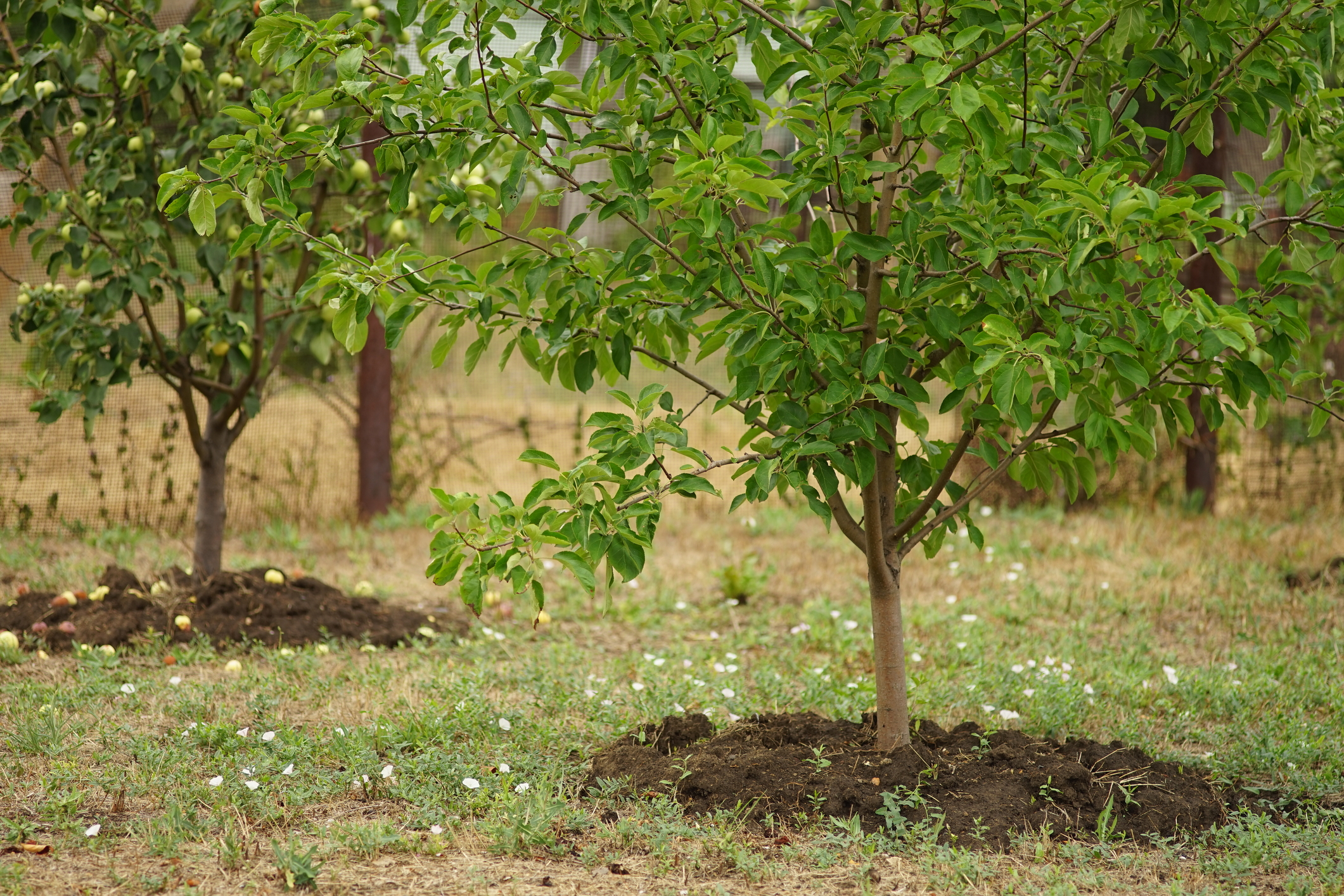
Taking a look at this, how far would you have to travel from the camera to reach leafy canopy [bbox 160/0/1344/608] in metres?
2.10

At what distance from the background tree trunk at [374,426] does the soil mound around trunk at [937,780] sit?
3.93 m

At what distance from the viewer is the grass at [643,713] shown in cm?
240

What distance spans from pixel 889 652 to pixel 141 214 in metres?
3.31

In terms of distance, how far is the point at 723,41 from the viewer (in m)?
2.57

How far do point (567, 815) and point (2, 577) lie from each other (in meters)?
3.67

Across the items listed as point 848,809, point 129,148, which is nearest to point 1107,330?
point 848,809

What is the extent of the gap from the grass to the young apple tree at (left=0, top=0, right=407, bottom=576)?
1101 mm

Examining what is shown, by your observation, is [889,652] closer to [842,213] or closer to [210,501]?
[842,213]

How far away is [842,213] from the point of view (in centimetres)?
239

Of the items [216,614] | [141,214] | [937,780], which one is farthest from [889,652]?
[141,214]

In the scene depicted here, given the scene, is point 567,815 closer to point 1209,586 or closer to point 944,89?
point 944,89

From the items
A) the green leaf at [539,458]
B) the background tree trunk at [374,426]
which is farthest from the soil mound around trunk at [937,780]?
the background tree trunk at [374,426]

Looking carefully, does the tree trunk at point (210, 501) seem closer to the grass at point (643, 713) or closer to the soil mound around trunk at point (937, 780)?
the grass at point (643, 713)

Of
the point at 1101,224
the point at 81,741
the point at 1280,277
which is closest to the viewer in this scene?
the point at 1101,224
